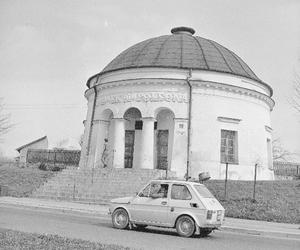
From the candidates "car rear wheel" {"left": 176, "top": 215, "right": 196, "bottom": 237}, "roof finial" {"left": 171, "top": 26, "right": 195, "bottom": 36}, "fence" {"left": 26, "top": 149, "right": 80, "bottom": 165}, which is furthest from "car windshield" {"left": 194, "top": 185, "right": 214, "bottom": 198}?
"fence" {"left": 26, "top": 149, "right": 80, "bottom": 165}

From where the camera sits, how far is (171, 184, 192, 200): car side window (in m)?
12.1

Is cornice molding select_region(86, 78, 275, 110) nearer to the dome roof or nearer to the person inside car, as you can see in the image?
the dome roof

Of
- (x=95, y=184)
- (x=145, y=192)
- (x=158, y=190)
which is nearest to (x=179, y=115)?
(x=95, y=184)

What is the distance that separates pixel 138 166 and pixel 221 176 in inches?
227

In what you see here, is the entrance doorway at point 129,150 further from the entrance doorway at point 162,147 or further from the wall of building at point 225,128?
the wall of building at point 225,128

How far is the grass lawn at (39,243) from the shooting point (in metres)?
7.30

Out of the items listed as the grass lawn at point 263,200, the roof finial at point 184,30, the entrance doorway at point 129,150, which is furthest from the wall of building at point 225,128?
the roof finial at point 184,30

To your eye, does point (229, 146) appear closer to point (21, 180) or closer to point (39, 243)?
point (21, 180)

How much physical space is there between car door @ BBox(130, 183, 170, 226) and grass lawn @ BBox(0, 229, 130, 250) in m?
4.20

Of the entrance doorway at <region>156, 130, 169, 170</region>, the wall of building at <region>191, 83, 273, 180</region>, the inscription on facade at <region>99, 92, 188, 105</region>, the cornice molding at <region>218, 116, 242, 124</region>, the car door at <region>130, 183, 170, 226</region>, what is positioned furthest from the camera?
the entrance doorway at <region>156, 130, 169, 170</region>

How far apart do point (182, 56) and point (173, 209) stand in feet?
63.5

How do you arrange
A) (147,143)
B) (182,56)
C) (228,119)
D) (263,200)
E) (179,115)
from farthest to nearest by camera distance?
(182,56), (228,119), (179,115), (147,143), (263,200)

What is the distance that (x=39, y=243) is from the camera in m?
7.66

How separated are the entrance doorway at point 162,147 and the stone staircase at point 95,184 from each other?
2723 millimetres
